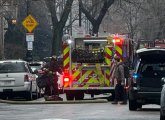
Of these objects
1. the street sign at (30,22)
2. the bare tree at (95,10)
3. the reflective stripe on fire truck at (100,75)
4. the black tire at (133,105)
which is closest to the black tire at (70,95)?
the reflective stripe on fire truck at (100,75)

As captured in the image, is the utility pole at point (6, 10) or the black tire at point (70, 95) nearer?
the black tire at point (70, 95)

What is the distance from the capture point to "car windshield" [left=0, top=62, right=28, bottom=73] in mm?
27938

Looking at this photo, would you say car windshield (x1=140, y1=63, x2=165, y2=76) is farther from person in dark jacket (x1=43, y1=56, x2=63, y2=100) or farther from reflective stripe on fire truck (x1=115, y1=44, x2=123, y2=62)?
person in dark jacket (x1=43, y1=56, x2=63, y2=100)

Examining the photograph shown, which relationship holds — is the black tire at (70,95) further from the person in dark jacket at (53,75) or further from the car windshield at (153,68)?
the car windshield at (153,68)

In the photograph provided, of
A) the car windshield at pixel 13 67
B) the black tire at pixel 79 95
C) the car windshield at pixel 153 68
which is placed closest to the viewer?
the car windshield at pixel 153 68

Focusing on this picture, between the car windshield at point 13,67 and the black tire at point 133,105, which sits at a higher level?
the car windshield at point 13,67

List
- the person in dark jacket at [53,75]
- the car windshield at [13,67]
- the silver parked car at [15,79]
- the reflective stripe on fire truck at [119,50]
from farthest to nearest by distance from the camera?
the car windshield at [13,67] < the silver parked car at [15,79] < the reflective stripe on fire truck at [119,50] < the person in dark jacket at [53,75]

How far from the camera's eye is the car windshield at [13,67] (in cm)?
2794

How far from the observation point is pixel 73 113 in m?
20.1

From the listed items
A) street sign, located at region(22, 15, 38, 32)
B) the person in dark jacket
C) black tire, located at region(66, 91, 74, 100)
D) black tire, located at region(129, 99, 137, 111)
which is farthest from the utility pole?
black tire, located at region(129, 99, 137, 111)

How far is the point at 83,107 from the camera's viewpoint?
903 inches

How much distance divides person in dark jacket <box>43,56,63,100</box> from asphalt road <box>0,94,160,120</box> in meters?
2.48

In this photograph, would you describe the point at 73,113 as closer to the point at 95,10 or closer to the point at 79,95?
the point at 79,95

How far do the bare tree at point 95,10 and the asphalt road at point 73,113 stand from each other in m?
26.2
